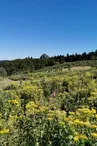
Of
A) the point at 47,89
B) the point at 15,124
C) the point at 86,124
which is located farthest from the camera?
the point at 47,89

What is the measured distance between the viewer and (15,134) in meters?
5.32

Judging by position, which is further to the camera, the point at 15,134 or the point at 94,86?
the point at 94,86

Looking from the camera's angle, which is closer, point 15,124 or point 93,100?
point 15,124

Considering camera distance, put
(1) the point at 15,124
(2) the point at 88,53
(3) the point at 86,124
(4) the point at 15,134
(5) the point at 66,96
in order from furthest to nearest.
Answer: (2) the point at 88,53 → (5) the point at 66,96 → (1) the point at 15,124 → (4) the point at 15,134 → (3) the point at 86,124

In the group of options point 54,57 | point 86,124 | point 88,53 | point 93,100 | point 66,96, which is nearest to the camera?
point 86,124

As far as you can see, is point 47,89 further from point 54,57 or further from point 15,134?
point 54,57

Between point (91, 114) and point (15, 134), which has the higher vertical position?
point (91, 114)

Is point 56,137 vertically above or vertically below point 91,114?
below

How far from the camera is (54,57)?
65812 millimetres

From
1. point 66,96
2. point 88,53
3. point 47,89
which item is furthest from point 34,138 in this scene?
point 88,53

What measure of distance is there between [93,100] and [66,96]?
5.76ft

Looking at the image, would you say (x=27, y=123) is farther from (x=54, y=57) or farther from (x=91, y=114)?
(x=54, y=57)

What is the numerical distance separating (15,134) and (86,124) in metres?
1.74

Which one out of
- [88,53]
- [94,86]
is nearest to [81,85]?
[94,86]
